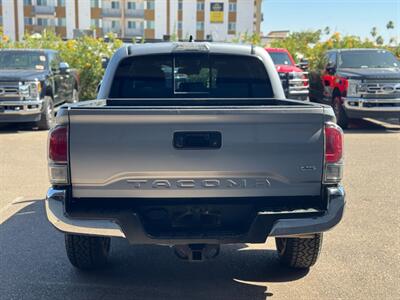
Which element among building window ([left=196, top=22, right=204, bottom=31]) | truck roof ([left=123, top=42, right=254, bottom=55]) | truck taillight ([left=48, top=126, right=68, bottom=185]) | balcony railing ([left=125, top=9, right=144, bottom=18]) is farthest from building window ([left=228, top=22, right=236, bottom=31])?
truck taillight ([left=48, top=126, right=68, bottom=185])

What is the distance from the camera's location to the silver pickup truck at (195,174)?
10.5ft

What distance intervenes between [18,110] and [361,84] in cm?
818

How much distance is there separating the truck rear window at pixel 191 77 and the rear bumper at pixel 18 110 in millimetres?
7378

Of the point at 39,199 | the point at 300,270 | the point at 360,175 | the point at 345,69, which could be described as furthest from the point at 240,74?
the point at 345,69

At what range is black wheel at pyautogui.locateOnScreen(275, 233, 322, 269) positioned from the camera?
4.07 metres

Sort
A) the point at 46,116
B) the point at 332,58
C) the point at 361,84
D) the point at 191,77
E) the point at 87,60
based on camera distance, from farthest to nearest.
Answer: the point at 87,60
the point at 332,58
the point at 361,84
the point at 46,116
the point at 191,77

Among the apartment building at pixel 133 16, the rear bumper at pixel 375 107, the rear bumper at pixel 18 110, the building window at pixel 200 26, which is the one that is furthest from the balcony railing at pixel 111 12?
the rear bumper at pixel 375 107

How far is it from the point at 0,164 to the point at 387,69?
9.71 metres

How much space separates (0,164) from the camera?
856 cm

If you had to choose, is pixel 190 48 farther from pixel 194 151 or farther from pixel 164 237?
pixel 164 237

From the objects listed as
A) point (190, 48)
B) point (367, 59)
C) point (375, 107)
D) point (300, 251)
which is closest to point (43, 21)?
point (367, 59)

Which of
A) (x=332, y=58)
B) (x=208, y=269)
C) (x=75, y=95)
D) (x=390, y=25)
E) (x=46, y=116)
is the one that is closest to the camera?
(x=208, y=269)

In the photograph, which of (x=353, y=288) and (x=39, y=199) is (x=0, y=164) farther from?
(x=353, y=288)

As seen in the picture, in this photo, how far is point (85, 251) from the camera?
4.08 meters
